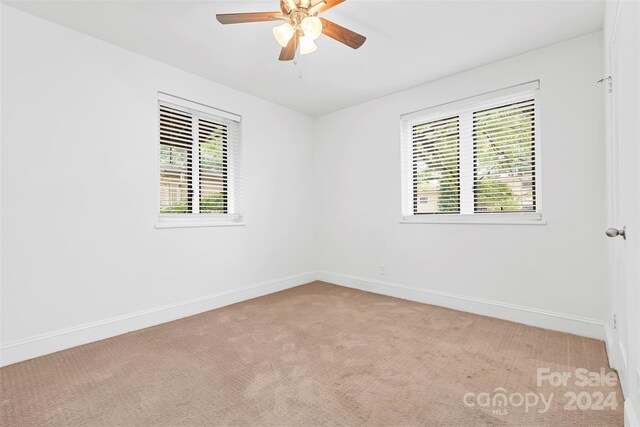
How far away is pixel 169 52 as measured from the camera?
9.21ft

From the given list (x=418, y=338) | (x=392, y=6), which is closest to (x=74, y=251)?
(x=418, y=338)

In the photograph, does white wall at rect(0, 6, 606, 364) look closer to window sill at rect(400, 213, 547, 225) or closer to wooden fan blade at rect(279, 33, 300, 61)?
window sill at rect(400, 213, 547, 225)

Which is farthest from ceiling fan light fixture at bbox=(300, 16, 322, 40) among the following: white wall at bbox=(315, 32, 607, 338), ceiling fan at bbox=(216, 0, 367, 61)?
white wall at bbox=(315, 32, 607, 338)

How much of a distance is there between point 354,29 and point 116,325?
3238 millimetres

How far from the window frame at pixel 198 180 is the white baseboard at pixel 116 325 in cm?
82

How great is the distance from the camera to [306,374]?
1.99 meters

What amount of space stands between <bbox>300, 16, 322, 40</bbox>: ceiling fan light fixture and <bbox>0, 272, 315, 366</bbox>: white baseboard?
2.75 m

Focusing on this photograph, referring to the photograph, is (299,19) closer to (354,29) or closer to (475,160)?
(354,29)

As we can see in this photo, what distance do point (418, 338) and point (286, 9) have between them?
8.58 ft

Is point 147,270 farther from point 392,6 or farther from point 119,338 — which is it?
point 392,6

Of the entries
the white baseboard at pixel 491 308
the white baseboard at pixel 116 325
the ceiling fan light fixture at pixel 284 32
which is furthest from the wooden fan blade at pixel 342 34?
the white baseboard at pixel 116 325

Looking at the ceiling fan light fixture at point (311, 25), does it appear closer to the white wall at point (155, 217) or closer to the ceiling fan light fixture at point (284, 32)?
the ceiling fan light fixture at point (284, 32)

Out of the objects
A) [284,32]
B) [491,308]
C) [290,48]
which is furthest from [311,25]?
[491,308]

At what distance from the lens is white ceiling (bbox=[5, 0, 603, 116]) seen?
7.25 ft
